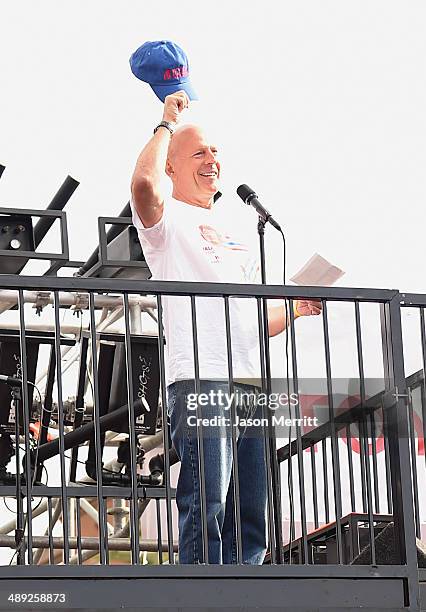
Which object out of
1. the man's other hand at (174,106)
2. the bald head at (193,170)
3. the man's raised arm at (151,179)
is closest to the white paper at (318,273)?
the bald head at (193,170)

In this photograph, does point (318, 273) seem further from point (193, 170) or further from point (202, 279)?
point (193, 170)

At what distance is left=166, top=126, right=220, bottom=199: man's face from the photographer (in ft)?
13.7

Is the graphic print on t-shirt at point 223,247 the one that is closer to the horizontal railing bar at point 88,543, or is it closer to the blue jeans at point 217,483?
the blue jeans at point 217,483

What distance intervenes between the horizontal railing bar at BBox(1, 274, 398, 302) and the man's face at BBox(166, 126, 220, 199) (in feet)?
1.44

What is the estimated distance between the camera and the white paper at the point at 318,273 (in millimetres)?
4102

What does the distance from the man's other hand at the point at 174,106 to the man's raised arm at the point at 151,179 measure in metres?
0.07

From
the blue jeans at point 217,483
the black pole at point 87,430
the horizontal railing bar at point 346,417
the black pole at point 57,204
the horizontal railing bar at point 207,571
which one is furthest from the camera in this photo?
the black pole at point 57,204

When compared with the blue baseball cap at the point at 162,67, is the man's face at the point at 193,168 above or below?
below

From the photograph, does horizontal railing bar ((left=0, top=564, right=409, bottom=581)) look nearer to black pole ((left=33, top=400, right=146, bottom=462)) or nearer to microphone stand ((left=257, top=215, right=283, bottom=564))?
microphone stand ((left=257, top=215, right=283, bottom=564))

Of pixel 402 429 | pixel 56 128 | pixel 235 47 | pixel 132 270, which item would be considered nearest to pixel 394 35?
pixel 235 47

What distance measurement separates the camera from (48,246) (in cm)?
764

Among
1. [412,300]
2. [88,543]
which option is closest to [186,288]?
[412,300]

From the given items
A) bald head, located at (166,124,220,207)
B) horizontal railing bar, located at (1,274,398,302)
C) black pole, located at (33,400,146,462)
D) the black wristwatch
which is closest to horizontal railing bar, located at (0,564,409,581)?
horizontal railing bar, located at (1,274,398,302)

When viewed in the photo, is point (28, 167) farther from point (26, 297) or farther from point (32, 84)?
point (26, 297)
